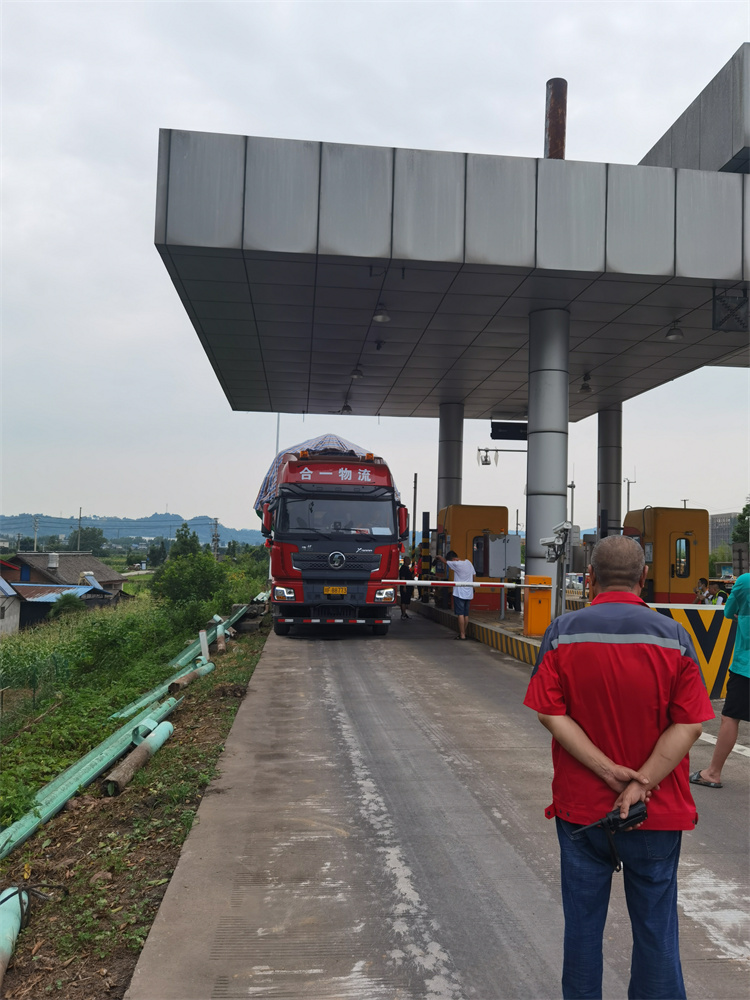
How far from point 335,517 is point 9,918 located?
37.6 feet

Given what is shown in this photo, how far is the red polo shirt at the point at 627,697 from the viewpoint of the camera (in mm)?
2582

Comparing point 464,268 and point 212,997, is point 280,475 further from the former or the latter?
point 212,997

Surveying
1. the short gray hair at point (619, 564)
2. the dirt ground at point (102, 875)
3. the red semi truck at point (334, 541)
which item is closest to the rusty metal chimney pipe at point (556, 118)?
the red semi truck at point (334, 541)

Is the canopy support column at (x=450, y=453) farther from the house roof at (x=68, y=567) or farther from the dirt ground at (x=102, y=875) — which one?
the house roof at (x=68, y=567)

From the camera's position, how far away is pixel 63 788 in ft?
20.4

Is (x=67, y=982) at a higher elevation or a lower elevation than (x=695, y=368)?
lower

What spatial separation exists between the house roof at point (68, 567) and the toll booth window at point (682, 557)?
68.7 metres

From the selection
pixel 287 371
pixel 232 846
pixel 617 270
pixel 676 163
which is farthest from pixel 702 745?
pixel 287 371

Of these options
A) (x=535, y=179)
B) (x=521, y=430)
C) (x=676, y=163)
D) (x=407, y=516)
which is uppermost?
(x=676, y=163)

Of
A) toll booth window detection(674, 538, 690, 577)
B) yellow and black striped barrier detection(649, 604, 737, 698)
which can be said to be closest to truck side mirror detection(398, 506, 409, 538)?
yellow and black striped barrier detection(649, 604, 737, 698)

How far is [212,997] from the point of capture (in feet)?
10.3

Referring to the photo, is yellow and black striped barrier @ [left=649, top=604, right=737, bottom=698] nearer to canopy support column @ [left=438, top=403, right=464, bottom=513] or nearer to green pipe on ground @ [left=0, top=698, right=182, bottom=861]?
green pipe on ground @ [left=0, top=698, right=182, bottom=861]

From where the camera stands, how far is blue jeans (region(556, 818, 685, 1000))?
8.27ft

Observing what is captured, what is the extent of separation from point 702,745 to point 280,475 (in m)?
10.1
